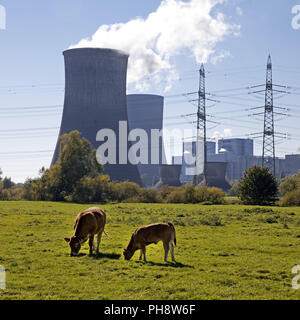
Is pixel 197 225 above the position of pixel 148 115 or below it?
below

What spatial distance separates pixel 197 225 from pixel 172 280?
14558 mm

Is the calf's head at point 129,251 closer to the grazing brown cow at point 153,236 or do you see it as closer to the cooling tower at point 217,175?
the grazing brown cow at point 153,236

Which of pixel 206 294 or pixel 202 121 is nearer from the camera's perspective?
pixel 206 294

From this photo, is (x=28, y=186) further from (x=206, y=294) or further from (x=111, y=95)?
(x=206, y=294)

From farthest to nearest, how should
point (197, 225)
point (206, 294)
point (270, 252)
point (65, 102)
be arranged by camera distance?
1. point (65, 102)
2. point (197, 225)
3. point (270, 252)
4. point (206, 294)

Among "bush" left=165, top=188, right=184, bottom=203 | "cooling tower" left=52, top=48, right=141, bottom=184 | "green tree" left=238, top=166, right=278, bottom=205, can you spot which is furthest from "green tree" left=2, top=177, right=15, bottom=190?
"green tree" left=238, top=166, right=278, bottom=205

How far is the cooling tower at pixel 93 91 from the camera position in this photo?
7756cm

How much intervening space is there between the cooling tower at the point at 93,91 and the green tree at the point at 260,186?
35869mm

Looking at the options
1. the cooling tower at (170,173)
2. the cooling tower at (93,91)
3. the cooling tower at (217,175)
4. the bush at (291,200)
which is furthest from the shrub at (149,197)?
the cooling tower at (170,173)

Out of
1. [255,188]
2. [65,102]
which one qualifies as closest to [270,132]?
[255,188]

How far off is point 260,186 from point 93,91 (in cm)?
4005

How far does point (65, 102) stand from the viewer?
78125mm

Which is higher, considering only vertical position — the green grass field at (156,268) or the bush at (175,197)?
the green grass field at (156,268)
